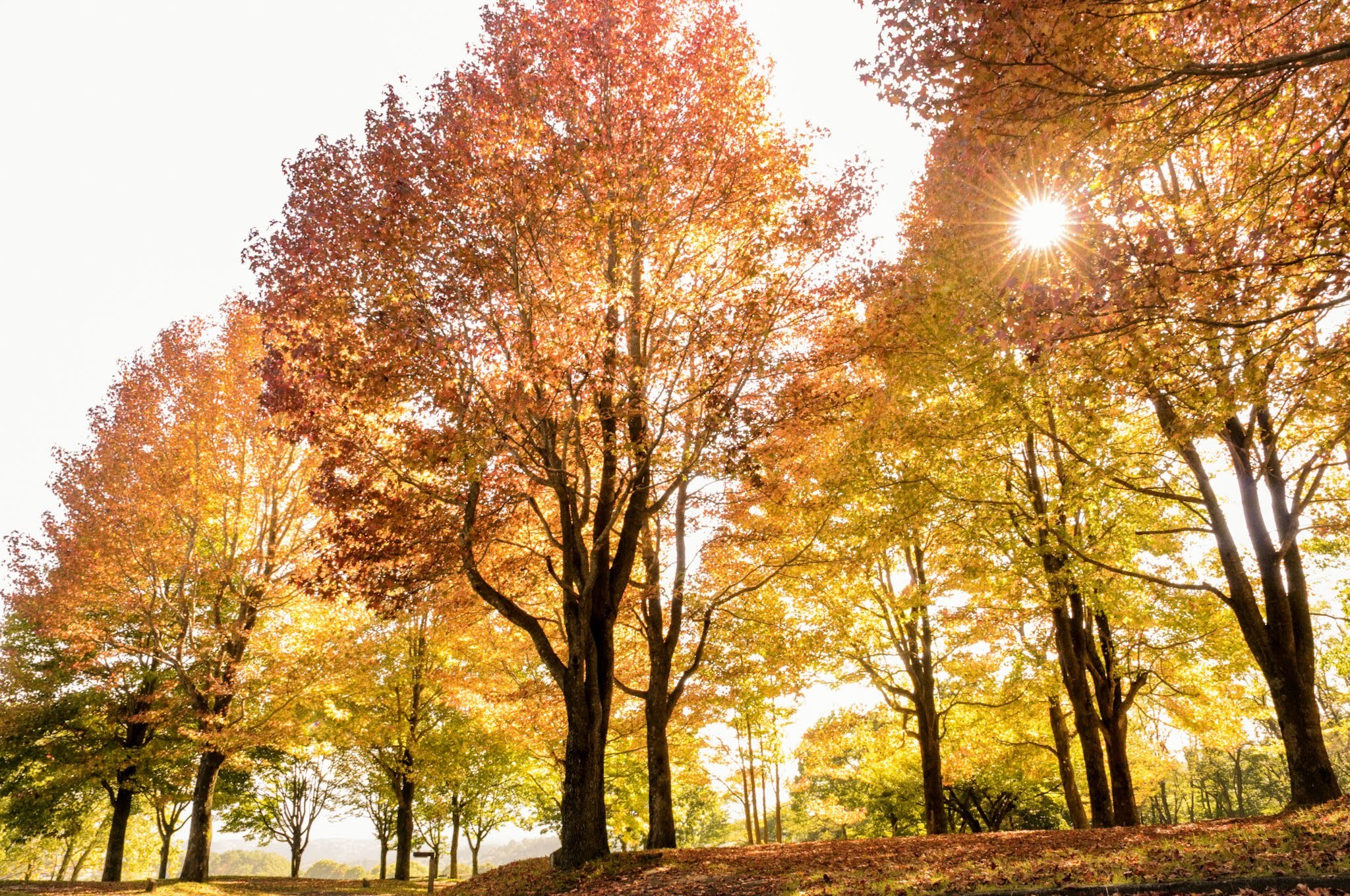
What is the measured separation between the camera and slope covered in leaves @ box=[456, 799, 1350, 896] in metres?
5.69

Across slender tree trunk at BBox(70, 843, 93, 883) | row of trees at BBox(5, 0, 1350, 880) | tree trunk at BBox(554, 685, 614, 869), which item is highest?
row of trees at BBox(5, 0, 1350, 880)

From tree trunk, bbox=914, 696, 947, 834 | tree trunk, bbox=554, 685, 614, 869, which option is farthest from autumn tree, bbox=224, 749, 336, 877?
tree trunk, bbox=914, 696, 947, 834

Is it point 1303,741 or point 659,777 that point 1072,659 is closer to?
point 1303,741

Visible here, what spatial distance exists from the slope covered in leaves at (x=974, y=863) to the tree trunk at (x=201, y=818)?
975 cm

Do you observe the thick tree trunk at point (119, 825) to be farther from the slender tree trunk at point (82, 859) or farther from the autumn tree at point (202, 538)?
the slender tree trunk at point (82, 859)

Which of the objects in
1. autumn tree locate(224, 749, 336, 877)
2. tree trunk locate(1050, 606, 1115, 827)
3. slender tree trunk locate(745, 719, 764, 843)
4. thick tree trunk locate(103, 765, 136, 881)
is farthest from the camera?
autumn tree locate(224, 749, 336, 877)

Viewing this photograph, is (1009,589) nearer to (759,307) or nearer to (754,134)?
(759,307)

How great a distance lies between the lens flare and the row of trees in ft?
0.48

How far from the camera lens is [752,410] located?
11430 mm

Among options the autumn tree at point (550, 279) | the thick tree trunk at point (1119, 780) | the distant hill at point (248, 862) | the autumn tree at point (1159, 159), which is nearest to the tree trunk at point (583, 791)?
the autumn tree at point (550, 279)

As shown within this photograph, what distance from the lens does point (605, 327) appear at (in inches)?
401

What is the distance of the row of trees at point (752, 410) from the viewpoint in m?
6.09

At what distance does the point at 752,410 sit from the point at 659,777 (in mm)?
7969

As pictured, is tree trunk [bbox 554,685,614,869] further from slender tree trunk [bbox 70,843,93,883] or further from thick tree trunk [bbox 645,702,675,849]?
slender tree trunk [bbox 70,843,93,883]
